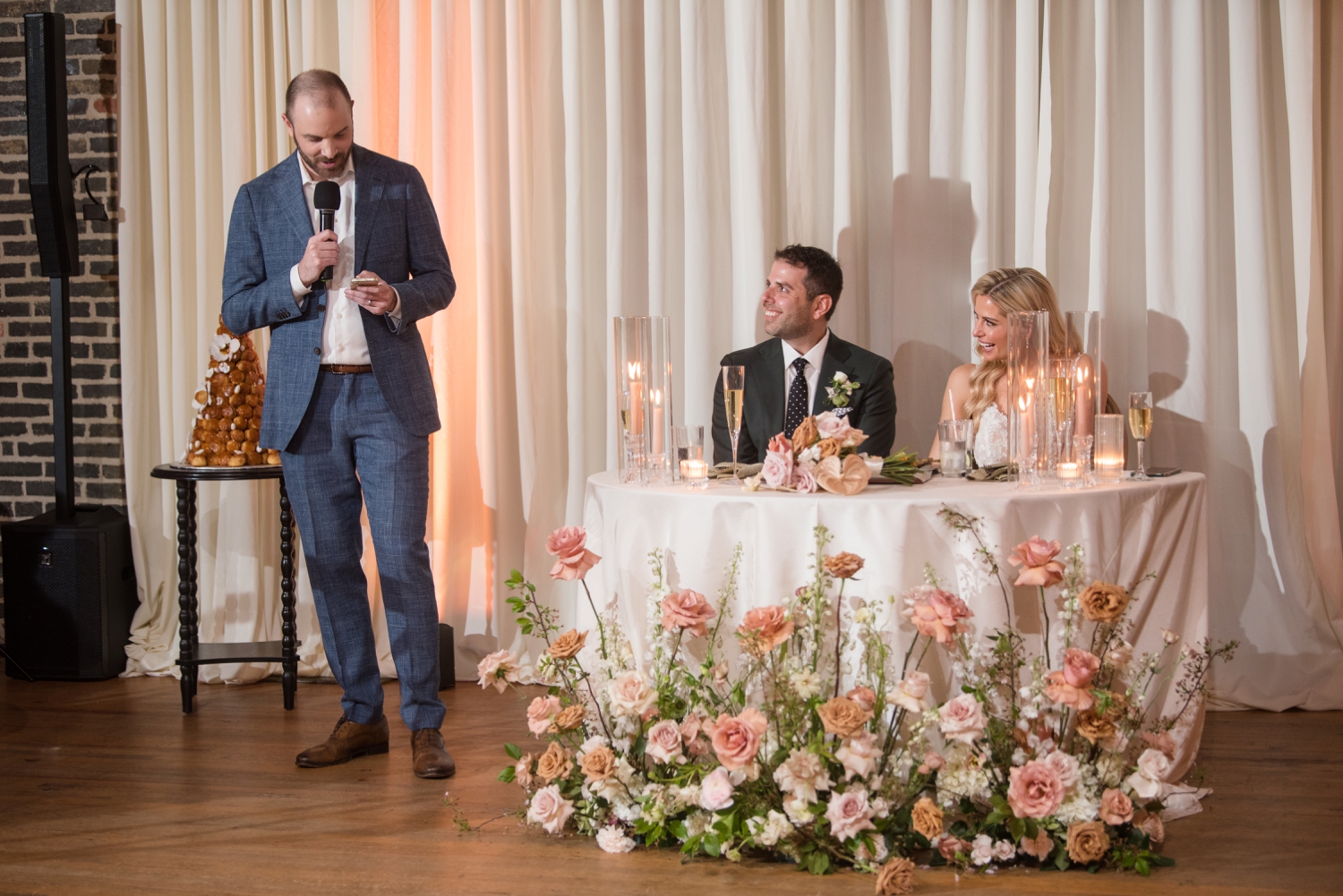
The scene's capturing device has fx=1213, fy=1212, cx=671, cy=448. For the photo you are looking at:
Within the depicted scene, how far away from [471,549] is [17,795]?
166 cm

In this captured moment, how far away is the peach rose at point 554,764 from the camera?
2.54m

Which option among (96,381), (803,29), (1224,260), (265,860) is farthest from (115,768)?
(1224,260)

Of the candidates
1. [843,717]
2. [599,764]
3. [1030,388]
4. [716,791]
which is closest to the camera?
[843,717]

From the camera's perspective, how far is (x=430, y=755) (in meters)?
3.08

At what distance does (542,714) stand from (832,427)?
0.87 meters

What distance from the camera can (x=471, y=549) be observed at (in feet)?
14.1

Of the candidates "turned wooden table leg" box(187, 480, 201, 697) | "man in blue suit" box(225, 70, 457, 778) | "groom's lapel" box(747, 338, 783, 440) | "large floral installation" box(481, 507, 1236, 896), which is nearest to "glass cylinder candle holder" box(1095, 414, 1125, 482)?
"large floral installation" box(481, 507, 1236, 896)

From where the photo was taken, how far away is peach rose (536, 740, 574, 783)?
2.54 metres

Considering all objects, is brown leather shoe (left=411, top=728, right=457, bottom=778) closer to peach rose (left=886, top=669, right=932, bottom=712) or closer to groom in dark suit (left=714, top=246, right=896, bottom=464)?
groom in dark suit (left=714, top=246, right=896, bottom=464)

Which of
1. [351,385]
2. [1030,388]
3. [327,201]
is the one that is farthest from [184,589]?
[1030,388]

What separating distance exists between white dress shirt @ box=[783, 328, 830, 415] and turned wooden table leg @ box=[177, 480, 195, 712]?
190 cm

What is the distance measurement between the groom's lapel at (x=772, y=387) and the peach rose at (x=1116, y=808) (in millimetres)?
1584

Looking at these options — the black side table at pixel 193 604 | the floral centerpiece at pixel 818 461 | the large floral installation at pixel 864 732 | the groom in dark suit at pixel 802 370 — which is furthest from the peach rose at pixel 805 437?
the black side table at pixel 193 604

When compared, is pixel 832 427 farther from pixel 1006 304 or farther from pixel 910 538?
pixel 1006 304
